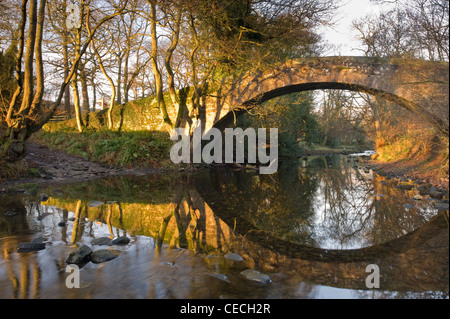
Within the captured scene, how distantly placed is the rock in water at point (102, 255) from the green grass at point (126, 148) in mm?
10038

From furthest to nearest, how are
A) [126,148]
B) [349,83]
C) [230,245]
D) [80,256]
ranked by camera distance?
[126,148]
[349,83]
[230,245]
[80,256]

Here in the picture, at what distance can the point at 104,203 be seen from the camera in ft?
20.2

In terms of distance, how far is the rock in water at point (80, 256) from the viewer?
118 inches

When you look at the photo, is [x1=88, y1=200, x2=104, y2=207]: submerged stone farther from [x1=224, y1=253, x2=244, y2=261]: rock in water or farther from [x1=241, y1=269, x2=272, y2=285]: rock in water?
[x1=241, y1=269, x2=272, y2=285]: rock in water

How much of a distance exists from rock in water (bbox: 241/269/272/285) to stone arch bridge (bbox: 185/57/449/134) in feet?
21.3

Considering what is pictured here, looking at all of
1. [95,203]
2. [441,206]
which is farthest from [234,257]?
[441,206]

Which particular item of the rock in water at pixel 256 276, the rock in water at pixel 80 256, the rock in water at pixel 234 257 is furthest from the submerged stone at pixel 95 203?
the rock in water at pixel 256 276

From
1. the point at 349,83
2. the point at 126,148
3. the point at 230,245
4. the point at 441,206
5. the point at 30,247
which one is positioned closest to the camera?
the point at 30,247
